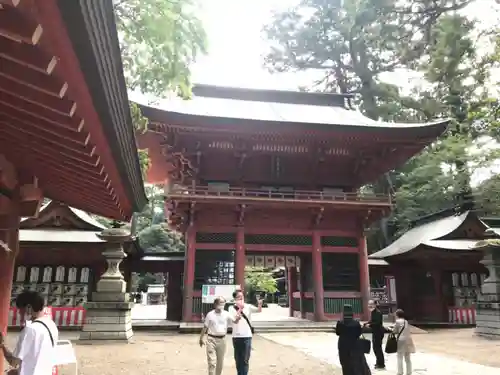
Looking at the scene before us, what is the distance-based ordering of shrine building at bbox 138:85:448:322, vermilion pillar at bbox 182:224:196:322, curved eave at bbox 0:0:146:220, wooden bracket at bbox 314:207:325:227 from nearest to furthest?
1. curved eave at bbox 0:0:146:220
2. vermilion pillar at bbox 182:224:196:322
3. shrine building at bbox 138:85:448:322
4. wooden bracket at bbox 314:207:325:227

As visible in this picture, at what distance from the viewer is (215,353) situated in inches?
249

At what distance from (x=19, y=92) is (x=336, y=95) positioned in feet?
72.8

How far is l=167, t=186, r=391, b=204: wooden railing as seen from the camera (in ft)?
53.6

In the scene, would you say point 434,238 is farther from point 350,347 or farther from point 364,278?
point 350,347

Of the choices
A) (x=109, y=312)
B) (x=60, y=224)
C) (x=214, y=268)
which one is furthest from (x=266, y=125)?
(x=60, y=224)

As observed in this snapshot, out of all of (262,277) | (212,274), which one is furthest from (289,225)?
(262,277)

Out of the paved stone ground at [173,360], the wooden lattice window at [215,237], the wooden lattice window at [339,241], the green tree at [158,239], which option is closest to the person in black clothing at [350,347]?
the paved stone ground at [173,360]

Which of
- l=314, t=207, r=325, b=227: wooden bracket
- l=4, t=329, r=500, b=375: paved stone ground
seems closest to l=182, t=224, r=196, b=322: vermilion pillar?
l=4, t=329, r=500, b=375: paved stone ground

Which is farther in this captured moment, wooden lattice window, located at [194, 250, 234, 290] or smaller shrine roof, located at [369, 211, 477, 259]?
smaller shrine roof, located at [369, 211, 477, 259]

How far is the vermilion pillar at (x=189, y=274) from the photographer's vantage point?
15693 mm

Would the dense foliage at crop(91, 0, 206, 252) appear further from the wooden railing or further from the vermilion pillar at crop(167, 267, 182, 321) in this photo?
the vermilion pillar at crop(167, 267, 182, 321)

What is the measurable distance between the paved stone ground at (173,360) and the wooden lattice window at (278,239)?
536 centimetres

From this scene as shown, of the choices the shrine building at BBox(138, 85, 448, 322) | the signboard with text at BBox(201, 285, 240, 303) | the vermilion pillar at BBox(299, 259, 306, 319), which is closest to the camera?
the signboard with text at BBox(201, 285, 240, 303)

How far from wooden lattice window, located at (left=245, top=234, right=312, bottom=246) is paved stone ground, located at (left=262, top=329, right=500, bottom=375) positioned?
154 inches
